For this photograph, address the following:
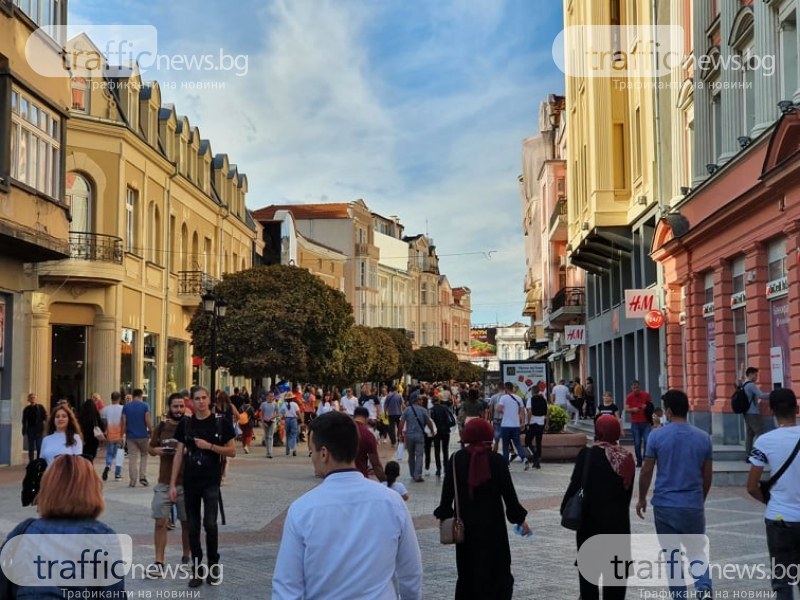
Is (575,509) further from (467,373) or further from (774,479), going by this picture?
(467,373)

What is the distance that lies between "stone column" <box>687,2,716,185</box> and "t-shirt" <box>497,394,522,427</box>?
8200mm

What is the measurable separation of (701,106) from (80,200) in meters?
18.6

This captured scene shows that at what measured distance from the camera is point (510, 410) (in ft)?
70.4

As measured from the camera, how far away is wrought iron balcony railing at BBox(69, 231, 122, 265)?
3100cm

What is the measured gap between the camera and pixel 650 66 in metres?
31.2

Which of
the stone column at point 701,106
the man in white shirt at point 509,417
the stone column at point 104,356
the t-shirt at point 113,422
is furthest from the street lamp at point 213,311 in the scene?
the stone column at point 701,106

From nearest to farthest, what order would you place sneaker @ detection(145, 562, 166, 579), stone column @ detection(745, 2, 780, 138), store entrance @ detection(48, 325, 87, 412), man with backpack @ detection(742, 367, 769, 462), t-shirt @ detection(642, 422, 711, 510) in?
t-shirt @ detection(642, 422, 711, 510) → sneaker @ detection(145, 562, 166, 579) → man with backpack @ detection(742, 367, 769, 462) → stone column @ detection(745, 2, 780, 138) → store entrance @ detection(48, 325, 87, 412)

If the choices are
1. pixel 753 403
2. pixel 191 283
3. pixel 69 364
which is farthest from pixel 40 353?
pixel 753 403

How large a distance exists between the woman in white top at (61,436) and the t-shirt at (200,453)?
1.95m

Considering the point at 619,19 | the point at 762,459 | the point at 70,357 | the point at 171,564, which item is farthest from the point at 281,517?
the point at 619,19

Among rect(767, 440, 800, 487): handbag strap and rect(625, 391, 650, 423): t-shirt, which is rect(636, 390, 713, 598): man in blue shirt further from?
rect(625, 391, 650, 423): t-shirt

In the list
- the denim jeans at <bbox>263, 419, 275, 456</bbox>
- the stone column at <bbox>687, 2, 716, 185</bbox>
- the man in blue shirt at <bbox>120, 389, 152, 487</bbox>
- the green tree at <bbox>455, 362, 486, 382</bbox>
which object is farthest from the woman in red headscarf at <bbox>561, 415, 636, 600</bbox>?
the green tree at <bbox>455, 362, 486, 382</bbox>

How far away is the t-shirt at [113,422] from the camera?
20.9 meters

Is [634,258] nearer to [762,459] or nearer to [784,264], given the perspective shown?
[784,264]
